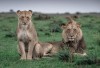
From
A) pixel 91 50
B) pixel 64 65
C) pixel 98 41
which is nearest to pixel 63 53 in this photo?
pixel 64 65

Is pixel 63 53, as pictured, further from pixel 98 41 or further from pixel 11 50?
pixel 98 41

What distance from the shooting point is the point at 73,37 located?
38.0 feet

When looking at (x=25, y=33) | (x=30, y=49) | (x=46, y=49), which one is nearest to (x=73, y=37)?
(x=46, y=49)

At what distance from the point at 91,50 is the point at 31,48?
281 cm

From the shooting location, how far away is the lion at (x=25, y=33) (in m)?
11.1

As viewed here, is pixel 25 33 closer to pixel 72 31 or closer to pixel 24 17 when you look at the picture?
pixel 24 17

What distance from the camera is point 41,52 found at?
1161 cm

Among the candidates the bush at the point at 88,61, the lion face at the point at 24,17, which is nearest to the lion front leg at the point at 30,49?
the lion face at the point at 24,17

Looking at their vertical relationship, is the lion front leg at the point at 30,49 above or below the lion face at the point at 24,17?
below

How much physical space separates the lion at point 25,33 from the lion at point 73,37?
0.99m

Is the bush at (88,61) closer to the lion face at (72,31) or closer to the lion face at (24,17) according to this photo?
the lion face at (72,31)

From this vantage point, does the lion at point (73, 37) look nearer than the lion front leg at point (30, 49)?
No

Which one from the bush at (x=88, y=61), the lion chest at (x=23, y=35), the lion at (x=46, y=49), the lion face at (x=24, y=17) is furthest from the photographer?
the lion at (x=46, y=49)

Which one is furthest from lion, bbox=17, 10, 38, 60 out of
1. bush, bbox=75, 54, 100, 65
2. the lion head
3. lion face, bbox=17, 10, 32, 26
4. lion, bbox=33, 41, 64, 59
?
bush, bbox=75, 54, 100, 65
